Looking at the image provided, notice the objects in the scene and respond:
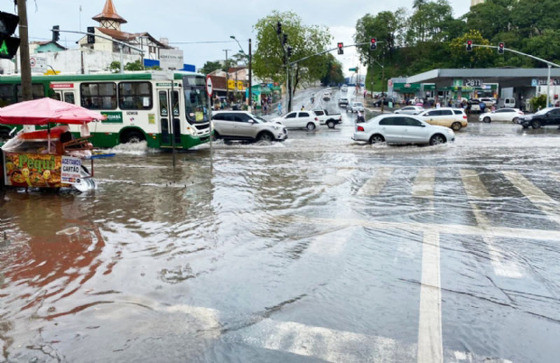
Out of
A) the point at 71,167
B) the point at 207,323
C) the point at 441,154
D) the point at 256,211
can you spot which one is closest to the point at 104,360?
the point at 207,323

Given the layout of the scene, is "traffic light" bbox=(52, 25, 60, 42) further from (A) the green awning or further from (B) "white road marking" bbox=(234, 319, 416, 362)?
(A) the green awning

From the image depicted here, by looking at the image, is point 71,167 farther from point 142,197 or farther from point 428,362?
point 428,362

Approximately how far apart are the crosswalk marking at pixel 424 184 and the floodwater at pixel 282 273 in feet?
0.31

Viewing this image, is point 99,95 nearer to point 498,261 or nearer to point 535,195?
point 535,195

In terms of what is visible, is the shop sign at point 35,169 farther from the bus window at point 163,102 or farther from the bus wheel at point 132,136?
the bus wheel at point 132,136

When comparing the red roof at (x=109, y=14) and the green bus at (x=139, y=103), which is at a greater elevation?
the red roof at (x=109, y=14)

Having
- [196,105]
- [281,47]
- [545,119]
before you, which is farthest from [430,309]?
[281,47]

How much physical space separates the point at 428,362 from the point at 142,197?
836cm

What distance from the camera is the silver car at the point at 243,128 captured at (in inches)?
990

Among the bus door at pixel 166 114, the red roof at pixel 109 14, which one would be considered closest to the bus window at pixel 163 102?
the bus door at pixel 166 114

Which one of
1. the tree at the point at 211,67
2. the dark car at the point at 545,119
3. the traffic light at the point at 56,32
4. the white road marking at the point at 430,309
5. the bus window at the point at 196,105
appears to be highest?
the tree at the point at 211,67

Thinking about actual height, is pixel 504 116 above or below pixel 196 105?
below

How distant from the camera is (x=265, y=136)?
25.3m

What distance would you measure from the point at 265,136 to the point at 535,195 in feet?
51.3
